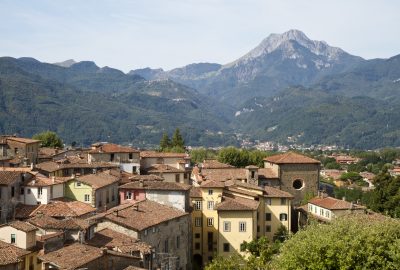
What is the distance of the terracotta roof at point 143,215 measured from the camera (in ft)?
161

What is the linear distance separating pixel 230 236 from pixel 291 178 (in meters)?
27.5

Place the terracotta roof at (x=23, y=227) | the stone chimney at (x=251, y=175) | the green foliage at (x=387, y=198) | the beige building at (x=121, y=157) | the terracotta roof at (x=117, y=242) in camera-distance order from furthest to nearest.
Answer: the green foliage at (x=387, y=198) → the beige building at (x=121, y=157) → the stone chimney at (x=251, y=175) → the terracotta roof at (x=117, y=242) → the terracotta roof at (x=23, y=227)

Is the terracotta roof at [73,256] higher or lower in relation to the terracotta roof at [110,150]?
lower

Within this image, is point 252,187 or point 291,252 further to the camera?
point 252,187

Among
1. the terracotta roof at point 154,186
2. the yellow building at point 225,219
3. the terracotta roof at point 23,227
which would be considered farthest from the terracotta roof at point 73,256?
the yellow building at point 225,219

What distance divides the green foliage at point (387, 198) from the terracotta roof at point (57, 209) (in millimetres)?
42787

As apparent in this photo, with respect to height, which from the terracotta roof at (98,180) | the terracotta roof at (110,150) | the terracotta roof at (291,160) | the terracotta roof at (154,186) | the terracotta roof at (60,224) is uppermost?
the terracotta roof at (110,150)

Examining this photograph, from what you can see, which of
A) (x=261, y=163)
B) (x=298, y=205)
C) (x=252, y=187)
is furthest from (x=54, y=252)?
(x=261, y=163)

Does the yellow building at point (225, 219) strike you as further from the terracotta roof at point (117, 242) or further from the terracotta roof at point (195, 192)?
the terracotta roof at point (117, 242)

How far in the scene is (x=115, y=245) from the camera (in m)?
44.3

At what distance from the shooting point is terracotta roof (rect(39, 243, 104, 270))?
3775 centimetres

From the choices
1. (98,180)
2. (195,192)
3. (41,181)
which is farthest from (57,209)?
(195,192)

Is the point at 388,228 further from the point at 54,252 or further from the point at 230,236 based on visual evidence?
the point at 230,236

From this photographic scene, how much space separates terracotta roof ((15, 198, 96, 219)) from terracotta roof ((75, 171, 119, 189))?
9.52 ft
